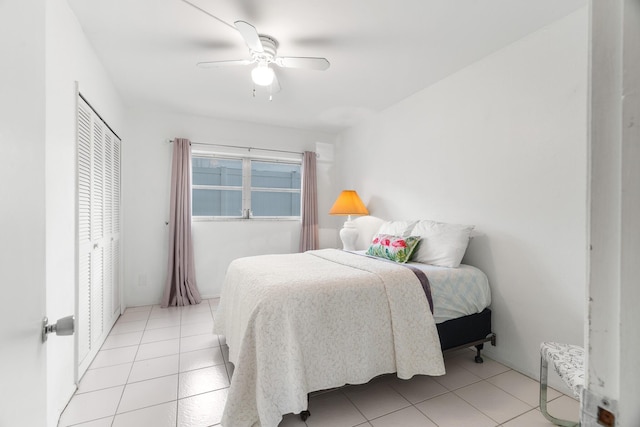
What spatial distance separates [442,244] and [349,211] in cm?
151

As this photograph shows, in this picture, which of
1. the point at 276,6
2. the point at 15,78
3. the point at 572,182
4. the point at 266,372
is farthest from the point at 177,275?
the point at 572,182

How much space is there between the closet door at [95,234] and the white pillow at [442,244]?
102 inches

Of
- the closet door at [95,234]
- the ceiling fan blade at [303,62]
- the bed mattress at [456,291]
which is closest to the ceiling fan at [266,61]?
the ceiling fan blade at [303,62]

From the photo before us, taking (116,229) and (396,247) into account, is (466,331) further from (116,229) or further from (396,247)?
(116,229)

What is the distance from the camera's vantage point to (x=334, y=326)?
5.60 ft

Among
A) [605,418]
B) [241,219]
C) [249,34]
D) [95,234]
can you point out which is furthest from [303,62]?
[241,219]

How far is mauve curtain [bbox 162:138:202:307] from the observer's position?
3.63 meters

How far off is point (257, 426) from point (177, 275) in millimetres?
2547

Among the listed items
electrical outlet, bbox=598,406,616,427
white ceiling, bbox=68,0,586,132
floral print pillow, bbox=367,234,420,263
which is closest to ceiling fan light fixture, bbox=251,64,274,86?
white ceiling, bbox=68,0,586,132

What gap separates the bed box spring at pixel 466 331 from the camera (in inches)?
82.7

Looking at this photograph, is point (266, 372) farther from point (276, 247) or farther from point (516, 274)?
point (276, 247)

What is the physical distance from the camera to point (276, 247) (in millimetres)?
4332

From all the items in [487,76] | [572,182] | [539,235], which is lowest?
[539,235]

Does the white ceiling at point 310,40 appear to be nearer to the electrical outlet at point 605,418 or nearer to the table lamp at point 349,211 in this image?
the table lamp at point 349,211
